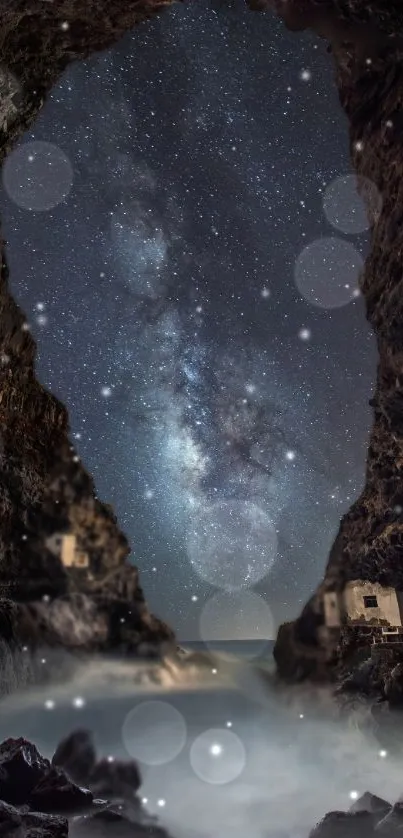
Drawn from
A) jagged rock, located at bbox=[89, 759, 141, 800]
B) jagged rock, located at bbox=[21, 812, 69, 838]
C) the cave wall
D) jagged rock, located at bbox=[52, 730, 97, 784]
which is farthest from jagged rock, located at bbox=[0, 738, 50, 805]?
the cave wall

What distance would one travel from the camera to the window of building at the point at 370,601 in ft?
83.6

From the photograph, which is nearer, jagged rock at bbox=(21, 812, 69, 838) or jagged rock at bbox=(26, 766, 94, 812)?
jagged rock at bbox=(21, 812, 69, 838)

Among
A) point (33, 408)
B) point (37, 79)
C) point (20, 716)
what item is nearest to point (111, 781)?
point (20, 716)

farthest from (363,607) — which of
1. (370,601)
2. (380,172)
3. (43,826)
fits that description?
(380,172)

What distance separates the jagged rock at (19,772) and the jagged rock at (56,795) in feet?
0.45

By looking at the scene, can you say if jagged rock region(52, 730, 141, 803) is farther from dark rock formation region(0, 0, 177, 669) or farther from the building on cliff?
the building on cliff

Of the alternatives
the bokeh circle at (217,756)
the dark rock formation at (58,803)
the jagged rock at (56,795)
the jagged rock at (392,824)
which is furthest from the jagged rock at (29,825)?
the bokeh circle at (217,756)

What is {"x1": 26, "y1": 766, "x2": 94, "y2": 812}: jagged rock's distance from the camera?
1170 cm

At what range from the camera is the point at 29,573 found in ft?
74.6

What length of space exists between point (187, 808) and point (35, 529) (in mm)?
13263

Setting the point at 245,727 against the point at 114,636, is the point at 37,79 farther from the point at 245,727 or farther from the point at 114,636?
the point at 245,727

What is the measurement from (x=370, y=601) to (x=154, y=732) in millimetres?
12173

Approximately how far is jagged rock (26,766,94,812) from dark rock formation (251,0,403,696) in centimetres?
1321

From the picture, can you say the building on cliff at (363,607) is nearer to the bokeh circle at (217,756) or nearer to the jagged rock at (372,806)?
the bokeh circle at (217,756)
